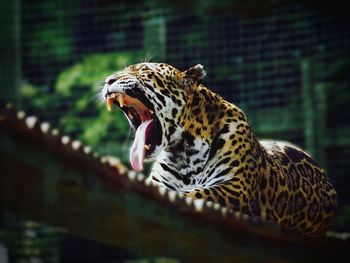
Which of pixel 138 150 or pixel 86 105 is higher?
pixel 86 105

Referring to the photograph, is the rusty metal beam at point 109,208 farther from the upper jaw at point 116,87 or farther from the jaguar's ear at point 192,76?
the jaguar's ear at point 192,76

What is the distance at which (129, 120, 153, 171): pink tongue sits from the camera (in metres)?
2.44

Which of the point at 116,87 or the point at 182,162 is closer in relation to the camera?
the point at 116,87

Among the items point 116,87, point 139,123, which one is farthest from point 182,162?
point 116,87

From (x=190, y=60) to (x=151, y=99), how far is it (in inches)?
114

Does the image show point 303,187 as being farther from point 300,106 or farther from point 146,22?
point 146,22

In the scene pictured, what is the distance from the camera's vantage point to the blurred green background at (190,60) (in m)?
5.14

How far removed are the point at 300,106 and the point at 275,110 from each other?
0.14 meters

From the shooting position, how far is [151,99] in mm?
2592

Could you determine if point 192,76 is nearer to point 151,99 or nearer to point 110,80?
point 151,99

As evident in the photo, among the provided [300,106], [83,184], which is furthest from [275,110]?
[83,184]

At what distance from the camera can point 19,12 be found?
550cm

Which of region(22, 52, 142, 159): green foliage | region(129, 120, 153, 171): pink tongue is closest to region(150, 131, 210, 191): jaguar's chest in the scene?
region(129, 120, 153, 171): pink tongue

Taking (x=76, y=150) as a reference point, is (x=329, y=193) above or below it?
above
